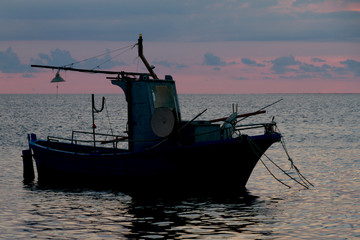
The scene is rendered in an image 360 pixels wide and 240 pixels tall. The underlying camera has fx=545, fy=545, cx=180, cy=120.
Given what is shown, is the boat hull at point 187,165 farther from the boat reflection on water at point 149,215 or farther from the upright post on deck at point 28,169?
the upright post on deck at point 28,169

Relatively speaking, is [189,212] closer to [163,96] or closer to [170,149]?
[170,149]

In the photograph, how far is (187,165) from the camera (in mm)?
22203

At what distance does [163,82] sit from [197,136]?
3.00m

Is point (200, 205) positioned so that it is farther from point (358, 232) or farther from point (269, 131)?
point (358, 232)

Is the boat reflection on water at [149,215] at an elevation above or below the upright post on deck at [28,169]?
below

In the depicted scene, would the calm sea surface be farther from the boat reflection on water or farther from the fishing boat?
the fishing boat

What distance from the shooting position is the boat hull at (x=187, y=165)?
71.2 ft

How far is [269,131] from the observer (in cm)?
2216

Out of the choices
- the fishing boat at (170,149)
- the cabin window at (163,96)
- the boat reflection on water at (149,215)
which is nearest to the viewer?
the boat reflection on water at (149,215)

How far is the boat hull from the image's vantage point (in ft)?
71.2

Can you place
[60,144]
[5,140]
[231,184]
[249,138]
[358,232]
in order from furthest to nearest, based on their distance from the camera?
[5,140]
[60,144]
[231,184]
[249,138]
[358,232]

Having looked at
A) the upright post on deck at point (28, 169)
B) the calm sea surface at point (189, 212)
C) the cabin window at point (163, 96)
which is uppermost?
the cabin window at point (163, 96)

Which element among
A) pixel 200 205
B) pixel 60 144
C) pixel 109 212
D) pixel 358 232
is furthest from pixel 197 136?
pixel 60 144

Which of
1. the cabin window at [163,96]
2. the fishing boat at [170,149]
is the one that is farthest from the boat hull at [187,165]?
the cabin window at [163,96]
